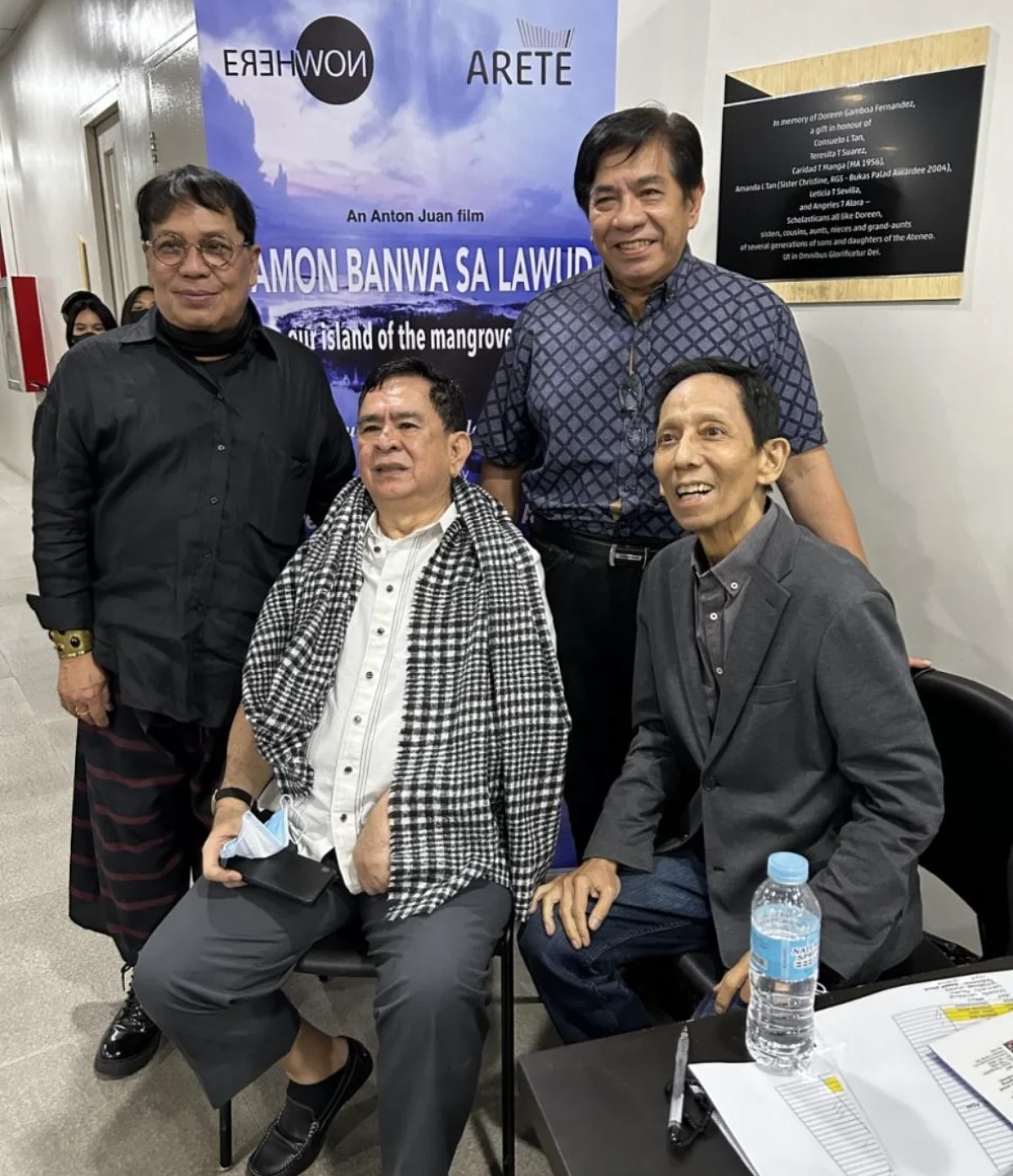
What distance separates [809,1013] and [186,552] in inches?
51.0

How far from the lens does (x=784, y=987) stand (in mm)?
950

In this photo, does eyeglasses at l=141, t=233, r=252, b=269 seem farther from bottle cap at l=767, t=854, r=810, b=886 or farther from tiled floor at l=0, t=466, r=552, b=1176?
tiled floor at l=0, t=466, r=552, b=1176

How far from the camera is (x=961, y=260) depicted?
6.01 feet

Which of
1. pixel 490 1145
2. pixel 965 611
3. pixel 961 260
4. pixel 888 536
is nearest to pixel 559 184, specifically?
pixel 961 260

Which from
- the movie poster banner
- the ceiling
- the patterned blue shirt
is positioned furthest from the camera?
the ceiling

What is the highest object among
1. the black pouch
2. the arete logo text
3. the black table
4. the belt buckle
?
the arete logo text

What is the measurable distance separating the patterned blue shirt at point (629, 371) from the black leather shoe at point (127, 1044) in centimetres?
143

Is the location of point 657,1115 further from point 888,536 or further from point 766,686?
point 888,536

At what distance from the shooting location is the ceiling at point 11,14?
250 inches

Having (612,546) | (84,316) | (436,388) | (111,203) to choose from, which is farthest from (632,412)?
(111,203)

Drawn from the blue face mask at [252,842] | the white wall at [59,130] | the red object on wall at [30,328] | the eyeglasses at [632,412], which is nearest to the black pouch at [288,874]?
the blue face mask at [252,842]

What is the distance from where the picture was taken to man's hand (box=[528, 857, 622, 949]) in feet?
4.88

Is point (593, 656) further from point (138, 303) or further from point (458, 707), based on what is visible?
point (138, 303)

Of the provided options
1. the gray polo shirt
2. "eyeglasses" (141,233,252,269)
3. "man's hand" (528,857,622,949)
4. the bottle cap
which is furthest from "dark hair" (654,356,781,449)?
"eyeglasses" (141,233,252,269)
